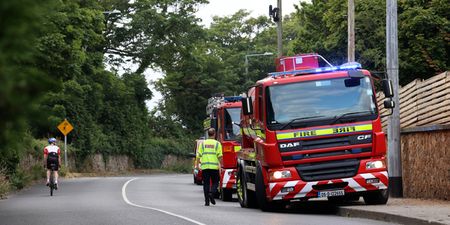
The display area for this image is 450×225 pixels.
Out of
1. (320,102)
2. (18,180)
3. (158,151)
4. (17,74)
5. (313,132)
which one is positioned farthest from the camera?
(158,151)

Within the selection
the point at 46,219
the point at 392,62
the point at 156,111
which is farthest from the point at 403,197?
the point at 156,111

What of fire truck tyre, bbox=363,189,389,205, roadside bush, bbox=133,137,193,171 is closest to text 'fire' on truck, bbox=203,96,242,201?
fire truck tyre, bbox=363,189,389,205

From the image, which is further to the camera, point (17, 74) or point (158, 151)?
point (158, 151)

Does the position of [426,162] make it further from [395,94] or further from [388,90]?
[388,90]

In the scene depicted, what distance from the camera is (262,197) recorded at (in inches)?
677

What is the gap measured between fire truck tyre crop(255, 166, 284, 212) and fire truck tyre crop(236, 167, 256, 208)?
1039mm

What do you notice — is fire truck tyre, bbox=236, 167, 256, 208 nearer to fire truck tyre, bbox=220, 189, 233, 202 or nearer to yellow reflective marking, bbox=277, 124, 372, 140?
yellow reflective marking, bbox=277, 124, 372, 140

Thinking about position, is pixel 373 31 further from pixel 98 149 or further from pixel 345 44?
pixel 98 149

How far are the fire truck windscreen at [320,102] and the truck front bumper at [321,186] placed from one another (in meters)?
1.11

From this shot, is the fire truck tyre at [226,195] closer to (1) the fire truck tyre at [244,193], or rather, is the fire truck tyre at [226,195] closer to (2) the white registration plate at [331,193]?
(1) the fire truck tyre at [244,193]

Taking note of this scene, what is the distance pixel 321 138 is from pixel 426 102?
4389mm

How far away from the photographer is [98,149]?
5991 cm

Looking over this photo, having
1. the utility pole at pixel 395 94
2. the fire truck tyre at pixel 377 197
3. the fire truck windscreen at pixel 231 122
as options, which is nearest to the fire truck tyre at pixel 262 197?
the fire truck tyre at pixel 377 197

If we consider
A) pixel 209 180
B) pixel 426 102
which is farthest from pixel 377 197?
pixel 209 180
